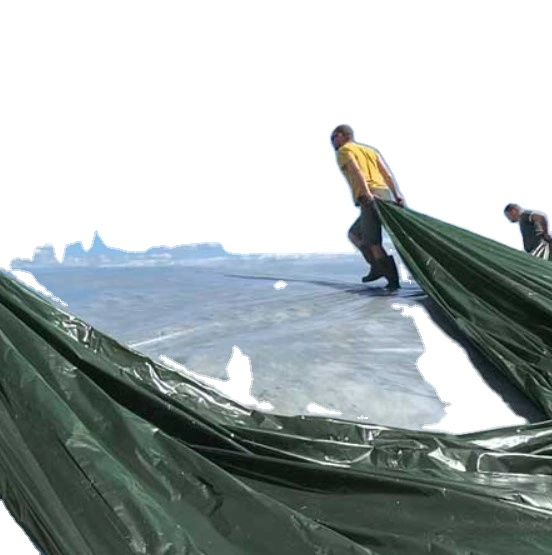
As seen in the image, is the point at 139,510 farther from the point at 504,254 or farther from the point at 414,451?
the point at 504,254

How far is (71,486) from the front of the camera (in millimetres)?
1338

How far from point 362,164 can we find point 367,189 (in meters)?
0.15

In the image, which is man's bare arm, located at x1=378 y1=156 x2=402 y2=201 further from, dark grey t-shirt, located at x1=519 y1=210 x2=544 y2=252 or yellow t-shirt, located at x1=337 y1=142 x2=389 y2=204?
dark grey t-shirt, located at x1=519 y1=210 x2=544 y2=252

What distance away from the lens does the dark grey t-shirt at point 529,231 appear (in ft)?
12.8

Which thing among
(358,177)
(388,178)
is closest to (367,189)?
(358,177)

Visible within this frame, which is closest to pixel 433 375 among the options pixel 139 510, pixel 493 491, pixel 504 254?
pixel 504 254

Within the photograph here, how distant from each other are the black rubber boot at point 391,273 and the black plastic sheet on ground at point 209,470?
117 centimetres

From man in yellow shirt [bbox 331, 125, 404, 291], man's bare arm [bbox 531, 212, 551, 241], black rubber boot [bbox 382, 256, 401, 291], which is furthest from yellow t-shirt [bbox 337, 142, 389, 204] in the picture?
man's bare arm [bbox 531, 212, 551, 241]

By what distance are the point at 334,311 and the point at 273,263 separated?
1.71 metres

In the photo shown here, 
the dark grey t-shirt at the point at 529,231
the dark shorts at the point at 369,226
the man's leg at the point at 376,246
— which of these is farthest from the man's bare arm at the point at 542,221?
the dark shorts at the point at 369,226

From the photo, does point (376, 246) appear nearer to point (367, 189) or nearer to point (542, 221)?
point (367, 189)

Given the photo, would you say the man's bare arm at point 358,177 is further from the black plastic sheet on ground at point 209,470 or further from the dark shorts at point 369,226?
the black plastic sheet on ground at point 209,470

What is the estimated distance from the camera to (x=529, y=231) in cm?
396

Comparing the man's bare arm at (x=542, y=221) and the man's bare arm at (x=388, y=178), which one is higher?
the man's bare arm at (x=388, y=178)
